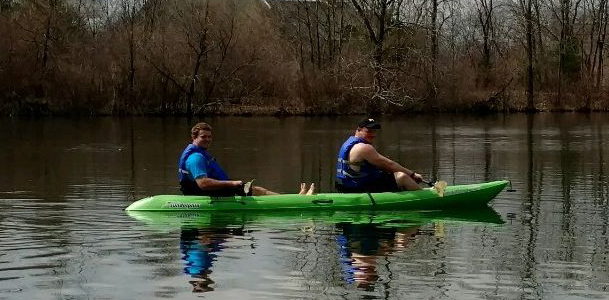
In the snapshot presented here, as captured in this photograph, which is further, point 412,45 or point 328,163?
point 412,45

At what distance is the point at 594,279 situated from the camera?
8352 mm

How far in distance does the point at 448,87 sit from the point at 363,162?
122ft

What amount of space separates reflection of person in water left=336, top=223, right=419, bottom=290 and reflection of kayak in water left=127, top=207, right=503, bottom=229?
38 cm

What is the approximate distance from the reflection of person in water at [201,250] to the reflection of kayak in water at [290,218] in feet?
1.42

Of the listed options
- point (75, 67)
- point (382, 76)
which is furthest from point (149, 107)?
point (382, 76)

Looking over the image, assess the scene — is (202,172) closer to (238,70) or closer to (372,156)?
(372,156)

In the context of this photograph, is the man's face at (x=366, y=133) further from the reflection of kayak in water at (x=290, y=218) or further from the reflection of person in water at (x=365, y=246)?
the reflection of person in water at (x=365, y=246)

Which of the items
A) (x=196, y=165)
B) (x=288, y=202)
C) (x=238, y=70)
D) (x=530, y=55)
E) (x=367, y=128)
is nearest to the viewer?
(x=196, y=165)

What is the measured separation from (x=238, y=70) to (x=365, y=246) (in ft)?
123

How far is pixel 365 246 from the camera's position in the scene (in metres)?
9.98

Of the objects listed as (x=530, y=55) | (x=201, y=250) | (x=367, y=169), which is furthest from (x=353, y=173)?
(x=530, y=55)

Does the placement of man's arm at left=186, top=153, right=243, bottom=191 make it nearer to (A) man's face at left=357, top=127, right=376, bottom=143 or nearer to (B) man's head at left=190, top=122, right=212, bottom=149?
(B) man's head at left=190, top=122, right=212, bottom=149

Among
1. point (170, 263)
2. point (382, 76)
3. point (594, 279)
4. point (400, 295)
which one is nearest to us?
point (400, 295)

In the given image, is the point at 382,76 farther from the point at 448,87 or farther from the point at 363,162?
the point at 363,162
